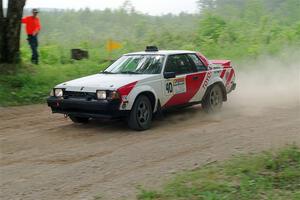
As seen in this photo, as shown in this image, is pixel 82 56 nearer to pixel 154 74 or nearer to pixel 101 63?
pixel 101 63

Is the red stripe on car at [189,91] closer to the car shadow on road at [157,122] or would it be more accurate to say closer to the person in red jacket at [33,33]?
the car shadow on road at [157,122]

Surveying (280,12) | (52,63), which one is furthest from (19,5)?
(280,12)

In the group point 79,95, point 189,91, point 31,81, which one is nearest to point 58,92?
point 79,95

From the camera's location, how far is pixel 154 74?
32.1 feet

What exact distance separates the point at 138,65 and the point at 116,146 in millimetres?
2547

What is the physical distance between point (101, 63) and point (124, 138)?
11.1 m

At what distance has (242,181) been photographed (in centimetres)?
596

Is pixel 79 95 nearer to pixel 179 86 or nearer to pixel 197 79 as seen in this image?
pixel 179 86

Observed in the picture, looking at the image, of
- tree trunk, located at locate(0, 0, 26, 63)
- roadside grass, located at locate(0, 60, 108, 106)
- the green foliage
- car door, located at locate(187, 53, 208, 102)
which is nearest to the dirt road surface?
car door, located at locate(187, 53, 208, 102)

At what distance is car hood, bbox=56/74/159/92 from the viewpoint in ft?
29.7

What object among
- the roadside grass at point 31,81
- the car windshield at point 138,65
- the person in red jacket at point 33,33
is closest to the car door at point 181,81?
the car windshield at point 138,65

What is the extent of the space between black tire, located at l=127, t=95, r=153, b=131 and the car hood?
410 mm

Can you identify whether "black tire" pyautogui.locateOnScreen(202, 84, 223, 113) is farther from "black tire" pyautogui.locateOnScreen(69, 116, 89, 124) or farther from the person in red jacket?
the person in red jacket

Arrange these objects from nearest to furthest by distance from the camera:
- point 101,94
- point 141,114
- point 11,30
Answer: point 101,94 < point 141,114 < point 11,30
